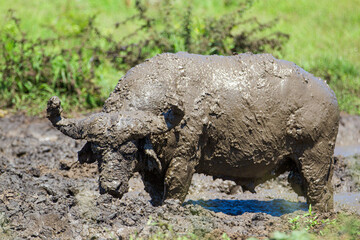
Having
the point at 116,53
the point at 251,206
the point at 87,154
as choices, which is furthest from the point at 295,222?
the point at 116,53

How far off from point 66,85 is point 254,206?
5.34m

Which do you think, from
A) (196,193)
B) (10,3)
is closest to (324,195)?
(196,193)

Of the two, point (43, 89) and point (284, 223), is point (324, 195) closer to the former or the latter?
point (284, 223)

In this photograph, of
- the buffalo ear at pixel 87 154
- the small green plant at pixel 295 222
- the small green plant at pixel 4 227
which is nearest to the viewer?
the small green plant at pixel 4 227

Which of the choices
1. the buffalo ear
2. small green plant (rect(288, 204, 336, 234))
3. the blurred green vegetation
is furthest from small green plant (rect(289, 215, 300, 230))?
the blurred green vegetation

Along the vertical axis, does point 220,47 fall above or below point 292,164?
above

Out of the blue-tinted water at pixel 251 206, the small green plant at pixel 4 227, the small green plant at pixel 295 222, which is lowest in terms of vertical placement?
the blue-tinted water at pixel 251 206

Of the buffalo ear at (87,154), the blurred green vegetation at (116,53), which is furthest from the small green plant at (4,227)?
the blurred green vegetation at (116,53)

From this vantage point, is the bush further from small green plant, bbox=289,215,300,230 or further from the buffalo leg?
small green plant, bbox=289,215,300,230

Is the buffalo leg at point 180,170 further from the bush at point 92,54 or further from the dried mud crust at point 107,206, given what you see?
the bush at point 92,54

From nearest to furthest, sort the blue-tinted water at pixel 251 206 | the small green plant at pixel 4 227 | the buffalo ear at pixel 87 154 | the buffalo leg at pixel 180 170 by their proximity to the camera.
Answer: the small green plant at pixel 4 227 → the buffalo ear at pixel 87 154 → the buffalo leg at pixel 180 170 → the blue-tinted water at pixel 251 206

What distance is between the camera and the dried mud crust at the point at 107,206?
513 centimetres

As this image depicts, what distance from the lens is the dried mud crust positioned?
5133 mm

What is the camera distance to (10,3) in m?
15.8
